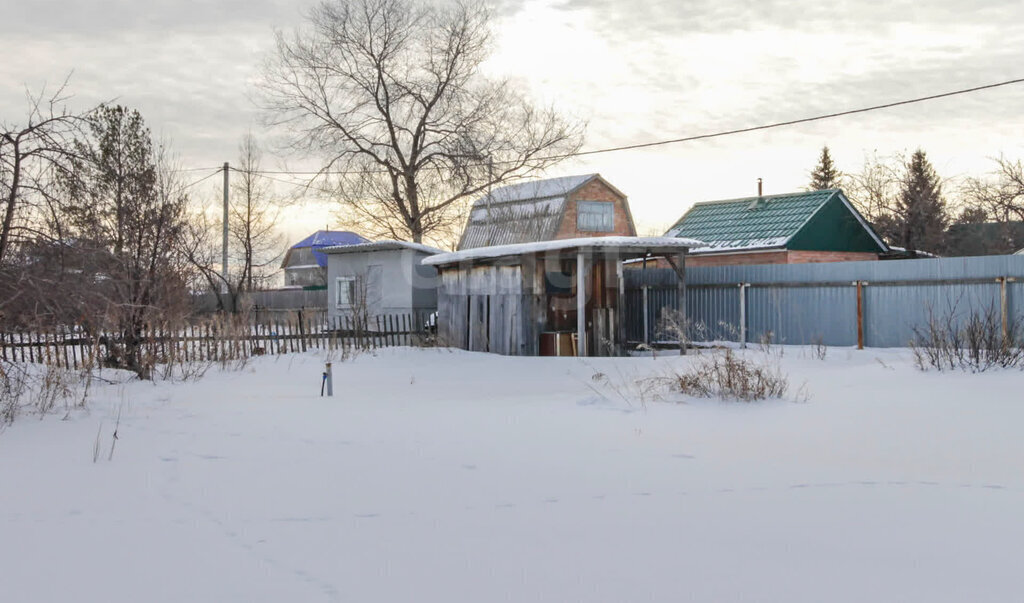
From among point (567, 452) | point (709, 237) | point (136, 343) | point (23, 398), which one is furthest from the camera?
point (709, 237)

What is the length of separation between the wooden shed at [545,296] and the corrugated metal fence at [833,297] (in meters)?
1.38

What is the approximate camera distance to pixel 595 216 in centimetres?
3638

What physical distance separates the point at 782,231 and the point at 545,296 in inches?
463

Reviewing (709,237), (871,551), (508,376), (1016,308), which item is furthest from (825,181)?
(871,551)

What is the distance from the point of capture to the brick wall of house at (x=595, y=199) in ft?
114

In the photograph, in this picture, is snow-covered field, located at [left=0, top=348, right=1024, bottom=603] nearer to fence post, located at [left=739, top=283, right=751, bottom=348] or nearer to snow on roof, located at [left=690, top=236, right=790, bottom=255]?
fence post, located at [left=739, top=283, right=751, bottom=348]

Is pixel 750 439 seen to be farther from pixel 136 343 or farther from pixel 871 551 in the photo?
pixel 136 343

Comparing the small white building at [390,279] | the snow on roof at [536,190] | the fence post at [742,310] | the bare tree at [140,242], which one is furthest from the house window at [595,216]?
the bare tree at [140,242]

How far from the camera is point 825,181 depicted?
56500 mm

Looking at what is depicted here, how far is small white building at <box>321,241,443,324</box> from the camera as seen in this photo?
24.8 m

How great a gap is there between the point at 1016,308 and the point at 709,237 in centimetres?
1343

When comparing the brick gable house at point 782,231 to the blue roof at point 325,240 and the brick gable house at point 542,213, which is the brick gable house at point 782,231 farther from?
the blue roof at point 325,240

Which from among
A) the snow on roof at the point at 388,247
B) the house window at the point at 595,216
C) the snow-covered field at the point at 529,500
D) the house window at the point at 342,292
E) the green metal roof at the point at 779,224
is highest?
the house window at the point at 595,216

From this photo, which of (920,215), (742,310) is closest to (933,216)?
(920,215)
